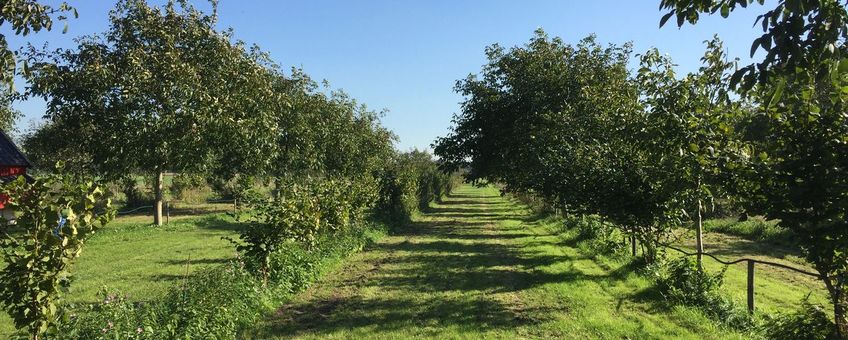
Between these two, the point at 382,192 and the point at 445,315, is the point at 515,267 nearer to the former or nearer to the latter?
the point at 445,315

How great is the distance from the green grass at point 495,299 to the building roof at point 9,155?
16.3m

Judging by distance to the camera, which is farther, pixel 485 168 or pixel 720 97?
pixel 485 168

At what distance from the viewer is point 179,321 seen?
224 inches

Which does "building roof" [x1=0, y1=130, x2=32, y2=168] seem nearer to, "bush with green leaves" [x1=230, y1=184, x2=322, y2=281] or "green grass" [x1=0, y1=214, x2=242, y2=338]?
"green grass" [x1=0, y1=214, x2=242, y2=338]

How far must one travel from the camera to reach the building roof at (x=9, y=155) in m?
20.9

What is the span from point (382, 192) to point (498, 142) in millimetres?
5958

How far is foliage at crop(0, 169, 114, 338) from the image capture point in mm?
3771

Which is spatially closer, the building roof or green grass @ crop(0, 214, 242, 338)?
green grass @ crop(0, 214, 242, 338)

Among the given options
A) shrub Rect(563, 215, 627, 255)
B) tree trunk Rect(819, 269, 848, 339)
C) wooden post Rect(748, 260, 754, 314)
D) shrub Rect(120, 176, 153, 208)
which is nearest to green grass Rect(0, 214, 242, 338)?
→ tree trunk Rect(819, 269, 848, 339)

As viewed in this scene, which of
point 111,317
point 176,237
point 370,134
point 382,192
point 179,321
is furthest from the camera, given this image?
point 370,134

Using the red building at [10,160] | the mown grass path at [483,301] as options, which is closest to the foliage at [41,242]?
the mown grass path at [483,301]

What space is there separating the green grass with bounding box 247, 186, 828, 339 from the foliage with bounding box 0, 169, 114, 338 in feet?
10.6

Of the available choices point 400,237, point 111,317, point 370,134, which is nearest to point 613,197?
point 111,317

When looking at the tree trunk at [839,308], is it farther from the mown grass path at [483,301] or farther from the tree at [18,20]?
the tree at [18,20]
